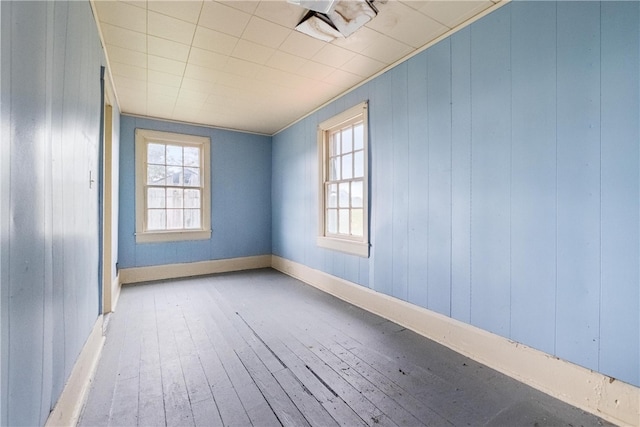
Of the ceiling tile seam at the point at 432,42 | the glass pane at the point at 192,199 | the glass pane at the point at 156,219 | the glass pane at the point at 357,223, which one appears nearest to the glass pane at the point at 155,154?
the glass pane at the point at 192,199

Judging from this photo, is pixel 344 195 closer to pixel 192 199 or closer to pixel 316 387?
pixel 316 387

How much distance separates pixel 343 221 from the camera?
3898 mm

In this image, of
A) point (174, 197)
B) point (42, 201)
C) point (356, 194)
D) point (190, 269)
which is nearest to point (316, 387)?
point (42, 201)

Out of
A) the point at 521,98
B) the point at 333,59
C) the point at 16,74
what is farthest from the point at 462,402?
the point at 333,59

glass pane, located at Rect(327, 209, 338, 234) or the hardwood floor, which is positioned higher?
glass pane, located at Rect(327, 209, 338, 234)

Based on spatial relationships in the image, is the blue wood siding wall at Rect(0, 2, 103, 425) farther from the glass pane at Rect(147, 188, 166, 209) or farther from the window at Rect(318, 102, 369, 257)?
the glass pane at Rect(147, 188, 166, 209)

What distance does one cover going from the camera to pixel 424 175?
8.80 ft

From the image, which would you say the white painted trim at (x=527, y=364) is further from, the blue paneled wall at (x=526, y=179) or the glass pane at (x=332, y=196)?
the glass pane at (x=332, y=196)

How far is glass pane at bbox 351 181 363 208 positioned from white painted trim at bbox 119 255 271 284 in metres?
2.69

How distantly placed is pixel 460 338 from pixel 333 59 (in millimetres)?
2826

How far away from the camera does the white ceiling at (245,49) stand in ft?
7.04

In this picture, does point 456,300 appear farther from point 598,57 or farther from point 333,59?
point 333,59

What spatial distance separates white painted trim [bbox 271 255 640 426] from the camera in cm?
157

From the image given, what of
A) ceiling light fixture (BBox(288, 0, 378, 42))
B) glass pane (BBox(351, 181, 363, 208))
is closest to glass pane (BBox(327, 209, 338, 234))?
glass pane (BBox(351, 181, 363, 208))
